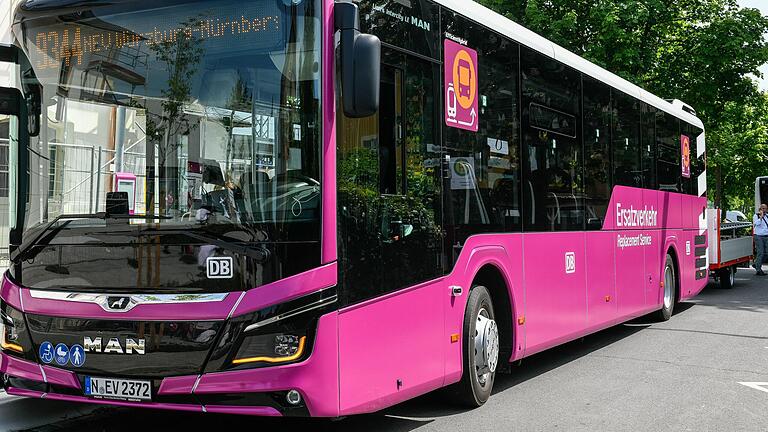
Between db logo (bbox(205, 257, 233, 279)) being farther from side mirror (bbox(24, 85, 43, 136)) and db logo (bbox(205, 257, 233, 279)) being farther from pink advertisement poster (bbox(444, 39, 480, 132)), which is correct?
pink advertisement poster (bbox(444, 39, 480, 132))

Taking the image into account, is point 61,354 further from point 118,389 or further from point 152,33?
point 152,33

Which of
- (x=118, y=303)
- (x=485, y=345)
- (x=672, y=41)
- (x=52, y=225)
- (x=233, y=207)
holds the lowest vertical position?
(x=485, y=345)

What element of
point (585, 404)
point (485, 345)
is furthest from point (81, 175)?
point (585, 404)

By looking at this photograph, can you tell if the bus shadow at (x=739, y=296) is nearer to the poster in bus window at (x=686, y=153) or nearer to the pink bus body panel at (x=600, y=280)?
the poster in bus window at (x=686, y=153)

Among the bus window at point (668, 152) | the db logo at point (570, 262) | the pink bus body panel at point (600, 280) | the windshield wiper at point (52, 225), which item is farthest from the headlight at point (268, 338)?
the bus window at point (668, 152)

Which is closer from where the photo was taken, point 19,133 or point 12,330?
point 12,330

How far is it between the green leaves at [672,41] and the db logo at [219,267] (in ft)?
60.4

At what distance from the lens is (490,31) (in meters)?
7.29

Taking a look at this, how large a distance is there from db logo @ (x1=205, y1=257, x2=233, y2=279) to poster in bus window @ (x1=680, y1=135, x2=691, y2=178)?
1100 centimetres

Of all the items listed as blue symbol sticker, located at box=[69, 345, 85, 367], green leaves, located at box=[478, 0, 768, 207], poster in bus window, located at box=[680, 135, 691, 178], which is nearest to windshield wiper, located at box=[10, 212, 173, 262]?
blue symbol sticker, located at box=[69, 345, 85, 367]

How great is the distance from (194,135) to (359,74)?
3.50 feet

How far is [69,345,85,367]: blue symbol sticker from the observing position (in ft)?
16.9

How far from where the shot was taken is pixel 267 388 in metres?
4.79

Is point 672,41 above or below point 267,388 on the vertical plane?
above
